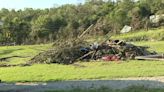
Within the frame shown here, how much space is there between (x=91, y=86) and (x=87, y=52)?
47.0 feet

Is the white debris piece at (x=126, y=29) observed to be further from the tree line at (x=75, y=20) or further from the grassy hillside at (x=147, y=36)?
the grassy hillside at (x=147, y=36)

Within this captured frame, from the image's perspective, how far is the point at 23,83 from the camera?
68.6ft

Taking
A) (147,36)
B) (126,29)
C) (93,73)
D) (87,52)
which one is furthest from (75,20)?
(93,73)

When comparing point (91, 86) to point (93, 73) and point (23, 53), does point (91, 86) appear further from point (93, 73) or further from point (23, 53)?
point (23, 53)

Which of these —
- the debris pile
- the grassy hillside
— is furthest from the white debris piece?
the debris pile

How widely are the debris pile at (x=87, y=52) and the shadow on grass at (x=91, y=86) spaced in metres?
10.1

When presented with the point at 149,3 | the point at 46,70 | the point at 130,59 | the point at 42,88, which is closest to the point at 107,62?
the point at 130,59

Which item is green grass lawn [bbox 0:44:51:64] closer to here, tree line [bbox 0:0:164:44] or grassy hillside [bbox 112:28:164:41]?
grassy hillside [bbox 112:28:164:41]

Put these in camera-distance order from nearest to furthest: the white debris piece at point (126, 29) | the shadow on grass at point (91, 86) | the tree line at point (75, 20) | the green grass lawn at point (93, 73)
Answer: the shadow on grass at point (91, 86) → the green grass lawn at point (93, 73) → the white debris piece at point (126, 29) → the tree line at point (75, 20)

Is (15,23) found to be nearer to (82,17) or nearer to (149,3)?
(82,17)

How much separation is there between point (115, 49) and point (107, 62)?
277cm

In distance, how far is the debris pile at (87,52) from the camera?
99.5 ft

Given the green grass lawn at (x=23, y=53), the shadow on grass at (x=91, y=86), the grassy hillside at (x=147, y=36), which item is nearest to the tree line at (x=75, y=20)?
the grassy hillside at (x=147, y=36)

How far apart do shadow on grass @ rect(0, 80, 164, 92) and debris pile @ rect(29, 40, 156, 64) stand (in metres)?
10.1
